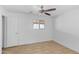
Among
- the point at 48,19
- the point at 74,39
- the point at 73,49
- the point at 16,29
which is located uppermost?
the point at 48,19

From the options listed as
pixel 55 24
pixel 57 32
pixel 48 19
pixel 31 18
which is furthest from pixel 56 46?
pixel 31 18

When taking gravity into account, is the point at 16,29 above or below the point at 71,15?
below

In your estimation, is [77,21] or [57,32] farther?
[57,32]

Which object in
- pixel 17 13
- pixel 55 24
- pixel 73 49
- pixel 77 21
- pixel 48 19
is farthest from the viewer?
pixel 48 19

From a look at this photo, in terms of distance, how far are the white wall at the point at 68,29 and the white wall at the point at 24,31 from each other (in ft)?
2.02

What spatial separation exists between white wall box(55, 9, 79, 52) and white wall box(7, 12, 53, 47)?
0.62m

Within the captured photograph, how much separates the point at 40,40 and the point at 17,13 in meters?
2.09

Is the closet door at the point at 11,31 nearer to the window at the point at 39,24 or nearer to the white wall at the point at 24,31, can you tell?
the white wall at the point at 24,31

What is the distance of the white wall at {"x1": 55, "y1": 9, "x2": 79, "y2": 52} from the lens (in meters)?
4.90

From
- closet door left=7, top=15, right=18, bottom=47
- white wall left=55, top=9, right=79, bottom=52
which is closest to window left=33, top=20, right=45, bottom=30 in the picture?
white wall left=55, top=9, right=79, bottom=52

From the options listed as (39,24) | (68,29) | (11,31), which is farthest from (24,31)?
(68,29)

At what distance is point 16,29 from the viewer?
240 inches

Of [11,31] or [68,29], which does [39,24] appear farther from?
[68,29]
